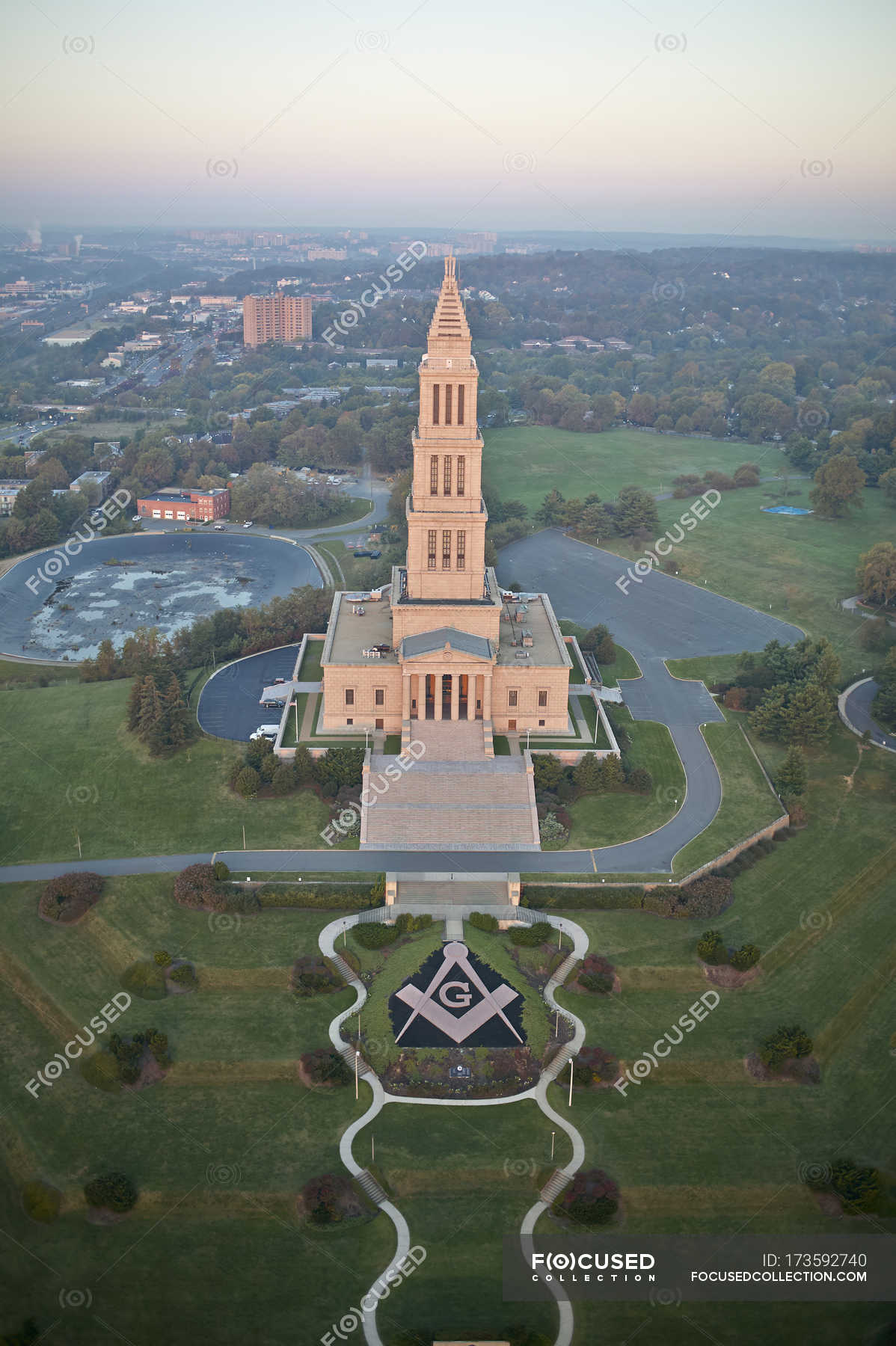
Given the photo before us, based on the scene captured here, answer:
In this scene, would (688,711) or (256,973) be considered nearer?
(256,973)

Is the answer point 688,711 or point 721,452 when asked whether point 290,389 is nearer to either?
point 721,452

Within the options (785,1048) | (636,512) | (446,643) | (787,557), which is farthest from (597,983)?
(636,512)

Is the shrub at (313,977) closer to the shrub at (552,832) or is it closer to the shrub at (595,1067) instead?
the shrub at (595,1067)

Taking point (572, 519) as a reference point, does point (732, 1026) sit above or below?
below

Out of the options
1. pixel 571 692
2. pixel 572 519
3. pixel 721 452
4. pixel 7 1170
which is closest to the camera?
pixel 7 1170

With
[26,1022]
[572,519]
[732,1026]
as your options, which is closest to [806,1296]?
[732,1026]

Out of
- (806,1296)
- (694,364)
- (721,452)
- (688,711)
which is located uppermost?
(694,364)

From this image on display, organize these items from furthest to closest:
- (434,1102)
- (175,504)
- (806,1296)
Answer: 1. (175,504)
2. (434,1102)
3. (806,1296)

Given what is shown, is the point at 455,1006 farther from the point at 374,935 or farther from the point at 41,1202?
the point at 41,1202
